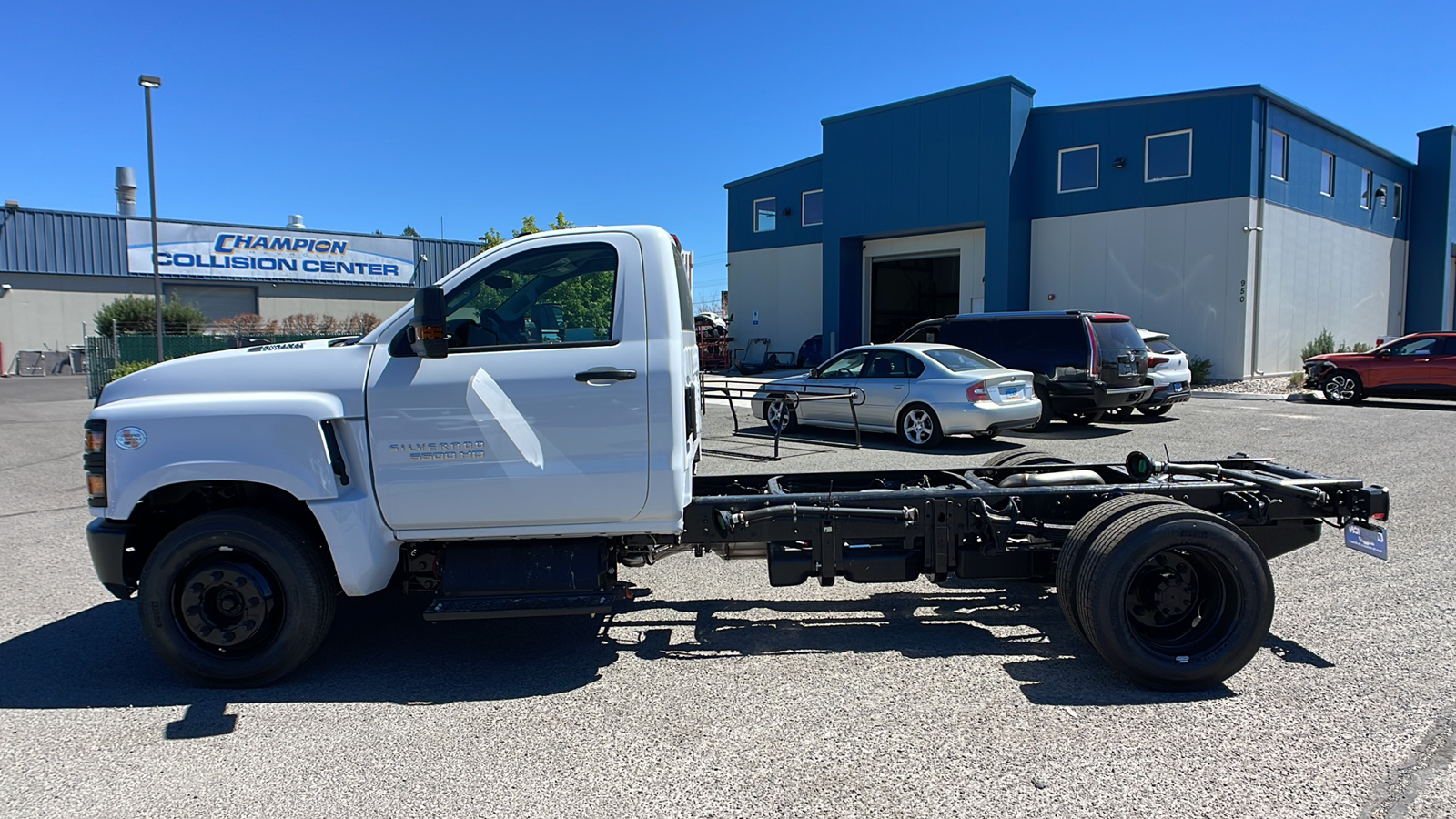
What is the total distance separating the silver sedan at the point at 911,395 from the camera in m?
12.2

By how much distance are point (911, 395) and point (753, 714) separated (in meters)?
9.15

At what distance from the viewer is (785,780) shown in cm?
341

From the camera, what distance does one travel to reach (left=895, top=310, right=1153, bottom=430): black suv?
14.0m

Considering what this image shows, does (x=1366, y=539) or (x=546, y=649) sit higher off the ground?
(x=1366, y=539)

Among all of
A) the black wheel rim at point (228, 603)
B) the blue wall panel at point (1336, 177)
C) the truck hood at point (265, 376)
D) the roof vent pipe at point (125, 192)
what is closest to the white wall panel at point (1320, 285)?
the blue wall panel at point (1336, 177)

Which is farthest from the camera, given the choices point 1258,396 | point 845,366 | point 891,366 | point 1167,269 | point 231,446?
point 1167,269

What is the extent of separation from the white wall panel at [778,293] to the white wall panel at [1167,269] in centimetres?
841

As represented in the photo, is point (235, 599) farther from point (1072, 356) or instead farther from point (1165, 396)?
point (1165, 396)

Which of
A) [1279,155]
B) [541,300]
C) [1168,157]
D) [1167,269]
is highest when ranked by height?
[1279,155]

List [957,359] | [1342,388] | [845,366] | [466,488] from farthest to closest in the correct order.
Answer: [1342,388] → [845,366] → [957,359] → [466,488]

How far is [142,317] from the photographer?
38.5 meters

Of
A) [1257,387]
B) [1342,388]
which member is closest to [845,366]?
[1342,388]

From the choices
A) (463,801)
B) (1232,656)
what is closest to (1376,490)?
(1232,656)

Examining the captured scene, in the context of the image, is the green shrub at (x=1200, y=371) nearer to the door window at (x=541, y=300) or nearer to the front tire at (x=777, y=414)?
the front tire at (x=777, y=414)
